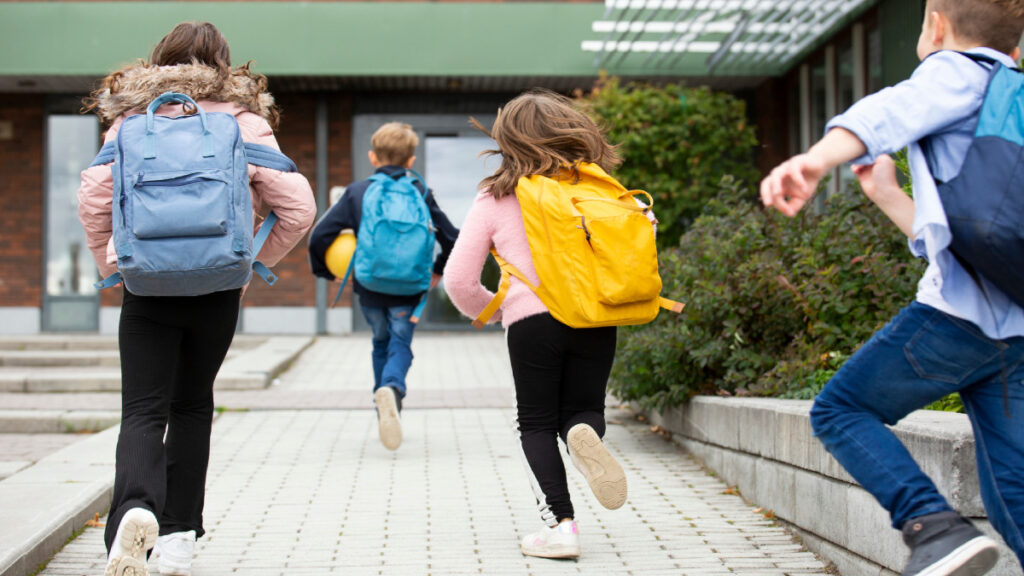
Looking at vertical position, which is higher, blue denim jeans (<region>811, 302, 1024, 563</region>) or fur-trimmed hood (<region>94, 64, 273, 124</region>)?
fur-trimmed hood (<region>94, 64, 273, 124</region>)

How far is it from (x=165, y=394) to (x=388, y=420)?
256 cm

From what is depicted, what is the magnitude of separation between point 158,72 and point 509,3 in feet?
36.2

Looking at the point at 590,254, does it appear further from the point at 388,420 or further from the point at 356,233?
the point at 356,233

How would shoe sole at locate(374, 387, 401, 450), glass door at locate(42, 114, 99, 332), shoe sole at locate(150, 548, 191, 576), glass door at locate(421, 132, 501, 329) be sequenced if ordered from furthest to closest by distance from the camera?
glass door at locate(42, 114, 99, 332)
glass door at locate(421, 132, 501, 329)
shoe sole at locate(374, 387, 401, 450)
shoe sole at locate(150, 548, 191, 576)

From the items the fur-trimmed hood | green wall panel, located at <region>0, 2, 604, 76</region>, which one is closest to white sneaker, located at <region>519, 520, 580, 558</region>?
the fur-trimmed hood

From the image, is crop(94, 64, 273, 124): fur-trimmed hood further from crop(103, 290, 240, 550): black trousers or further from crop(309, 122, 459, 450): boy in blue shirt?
crop(309, 122, 459, 450): boy in blue shirt

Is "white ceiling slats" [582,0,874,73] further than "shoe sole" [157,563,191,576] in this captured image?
Yes

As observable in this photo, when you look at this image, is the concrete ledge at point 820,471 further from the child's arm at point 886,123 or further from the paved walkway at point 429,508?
the child's arm at point 886,123

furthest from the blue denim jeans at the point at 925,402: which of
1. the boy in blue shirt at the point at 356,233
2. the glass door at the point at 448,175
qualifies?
the glass door at the point at 448,175

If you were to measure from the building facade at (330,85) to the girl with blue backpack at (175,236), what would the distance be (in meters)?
8.75

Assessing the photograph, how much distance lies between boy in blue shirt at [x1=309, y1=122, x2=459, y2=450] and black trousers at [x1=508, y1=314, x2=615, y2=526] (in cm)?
231

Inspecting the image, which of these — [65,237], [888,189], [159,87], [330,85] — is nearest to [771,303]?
[888,189]

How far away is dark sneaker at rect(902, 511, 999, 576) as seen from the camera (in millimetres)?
2227

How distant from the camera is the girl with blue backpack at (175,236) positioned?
9.70 ft
